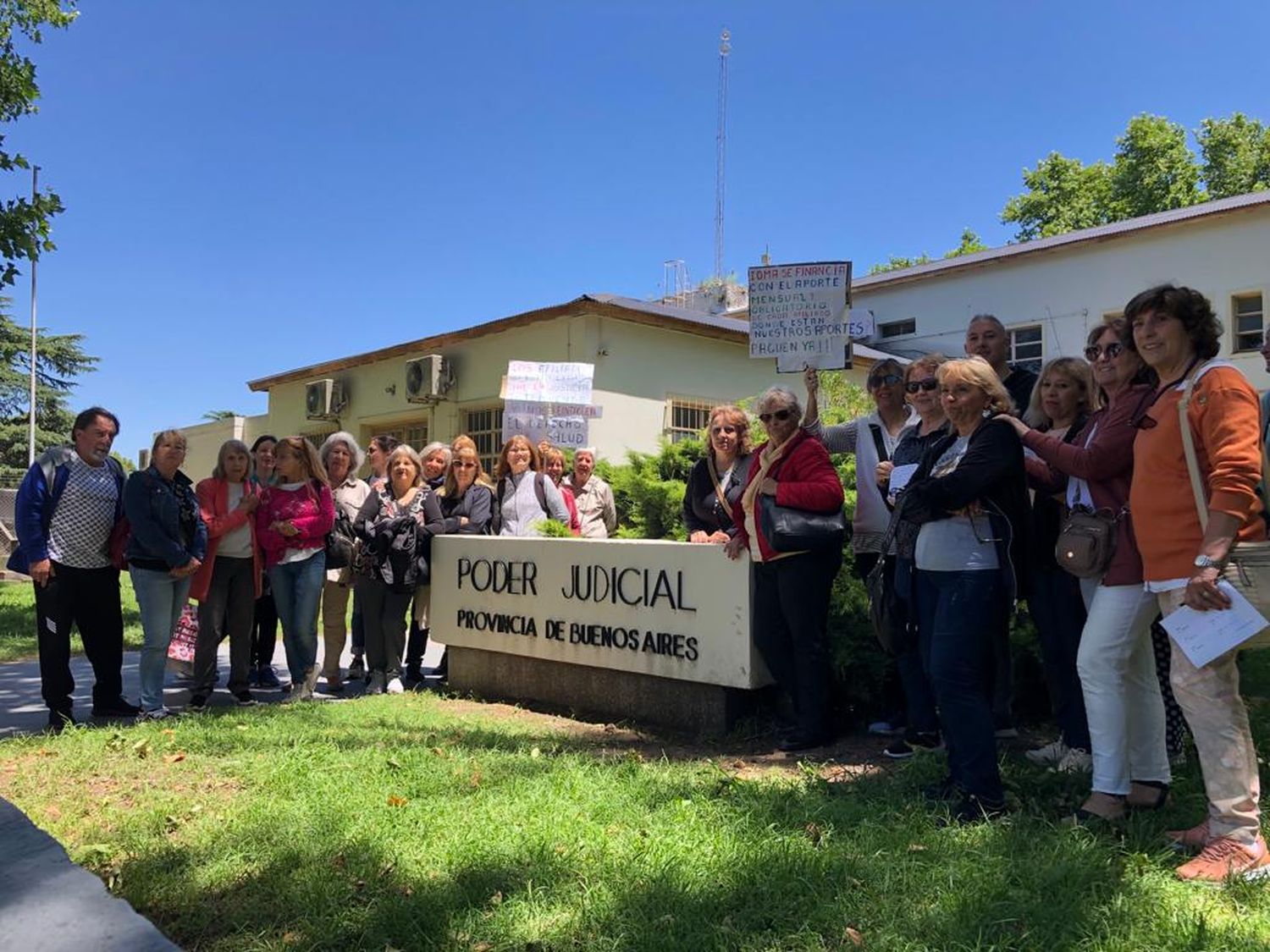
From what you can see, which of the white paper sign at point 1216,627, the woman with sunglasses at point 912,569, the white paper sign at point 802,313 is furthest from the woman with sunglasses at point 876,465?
the white paper sign at point 1216,627

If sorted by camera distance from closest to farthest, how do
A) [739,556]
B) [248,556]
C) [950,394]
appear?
1. [950,394]
2. [739,556]
3. [248,556]

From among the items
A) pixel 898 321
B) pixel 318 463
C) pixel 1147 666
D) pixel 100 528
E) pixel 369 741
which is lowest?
pixel 369 741

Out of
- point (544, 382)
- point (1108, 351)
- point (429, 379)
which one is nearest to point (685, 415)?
point (429, 379)

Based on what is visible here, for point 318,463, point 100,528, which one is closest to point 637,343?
point 318,463

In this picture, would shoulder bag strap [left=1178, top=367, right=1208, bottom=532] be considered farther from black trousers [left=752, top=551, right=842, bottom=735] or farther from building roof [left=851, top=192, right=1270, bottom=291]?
building roof [left=851, top=192, right=1270, bottom=291]

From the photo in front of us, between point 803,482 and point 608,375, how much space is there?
9.68 m

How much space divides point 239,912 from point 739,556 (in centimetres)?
289

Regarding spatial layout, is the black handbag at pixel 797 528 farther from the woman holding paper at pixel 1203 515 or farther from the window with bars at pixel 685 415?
the window with bars at pixel 685 415

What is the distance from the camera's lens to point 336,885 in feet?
9.77

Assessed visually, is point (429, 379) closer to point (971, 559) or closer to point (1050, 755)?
point (1050, 755)

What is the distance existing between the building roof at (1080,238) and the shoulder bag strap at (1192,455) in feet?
59.4

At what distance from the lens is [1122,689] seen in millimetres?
3252

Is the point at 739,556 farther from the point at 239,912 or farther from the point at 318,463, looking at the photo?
the point at 318,463

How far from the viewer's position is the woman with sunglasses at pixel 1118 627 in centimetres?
325
